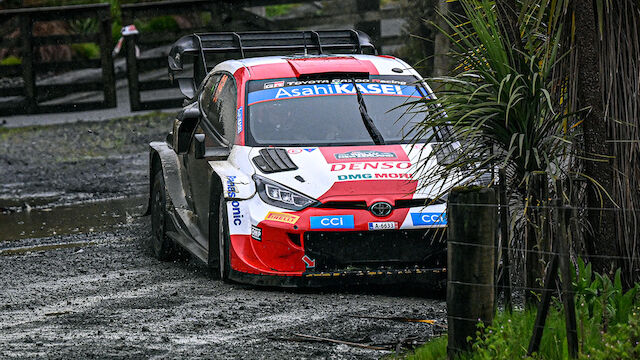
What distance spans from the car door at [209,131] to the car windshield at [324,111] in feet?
0.82

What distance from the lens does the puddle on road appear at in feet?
39.8

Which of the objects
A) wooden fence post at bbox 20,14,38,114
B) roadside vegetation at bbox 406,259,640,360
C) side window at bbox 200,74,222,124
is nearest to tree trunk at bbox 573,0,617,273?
roadside vegetation at bbox 406,259,640,360

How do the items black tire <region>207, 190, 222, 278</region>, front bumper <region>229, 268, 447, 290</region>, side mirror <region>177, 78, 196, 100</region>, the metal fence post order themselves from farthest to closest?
1. the metal fence post
2. side mirror <region>177, 78, 196, 100</region>
3. black tire <region>207, 190, 222, 278</region>
4. front bumper <region>229, 268, 447, 290</region>

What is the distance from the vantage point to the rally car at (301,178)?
26.8 feet

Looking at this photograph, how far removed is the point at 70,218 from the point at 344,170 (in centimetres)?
543

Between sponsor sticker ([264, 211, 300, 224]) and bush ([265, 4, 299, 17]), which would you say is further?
bush ([265, 4, 299, 17])

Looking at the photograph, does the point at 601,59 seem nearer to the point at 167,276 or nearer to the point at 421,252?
the point at 421,252

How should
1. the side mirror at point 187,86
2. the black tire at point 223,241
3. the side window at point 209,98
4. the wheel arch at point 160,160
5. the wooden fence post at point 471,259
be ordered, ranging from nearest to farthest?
the wooden fence post at point 471,259 → the black tire at point 223,241 → the side window at point 209,98 → the wheel arch at point 160,160 → the side mirror at point 187,86

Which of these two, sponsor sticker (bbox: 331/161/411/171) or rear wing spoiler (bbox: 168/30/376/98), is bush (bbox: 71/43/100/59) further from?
sponsor sticker (bbox: 331/161/411/171)

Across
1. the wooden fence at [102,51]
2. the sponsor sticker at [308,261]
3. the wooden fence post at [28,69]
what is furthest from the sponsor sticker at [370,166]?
the wooden fence post at [28,69]

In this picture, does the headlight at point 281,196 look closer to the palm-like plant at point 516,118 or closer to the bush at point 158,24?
the palm-like plant at point 516,118

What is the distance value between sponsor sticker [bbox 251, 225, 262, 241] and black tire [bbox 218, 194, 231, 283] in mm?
255

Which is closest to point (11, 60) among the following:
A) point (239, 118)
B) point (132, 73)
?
point (132, 73)

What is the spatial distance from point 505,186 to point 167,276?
3.70 metres
